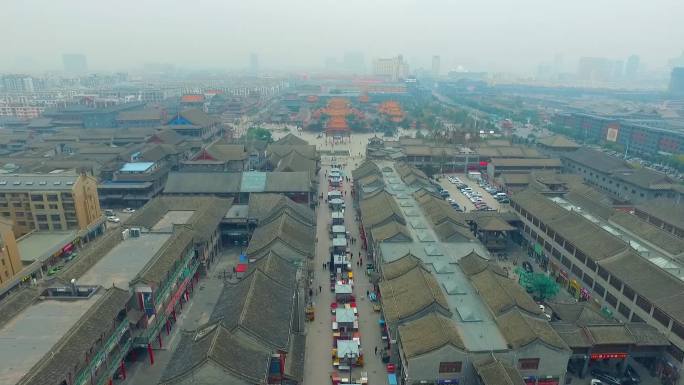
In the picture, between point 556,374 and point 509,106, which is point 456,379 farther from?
point 509,106

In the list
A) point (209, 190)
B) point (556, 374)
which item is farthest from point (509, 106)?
point (556, 374)

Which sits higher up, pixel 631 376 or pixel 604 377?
pixel 604 377

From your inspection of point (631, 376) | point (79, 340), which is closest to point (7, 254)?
point (79, 340)

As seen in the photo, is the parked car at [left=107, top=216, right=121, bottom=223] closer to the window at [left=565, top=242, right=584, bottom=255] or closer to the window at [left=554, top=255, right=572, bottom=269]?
the window at [left=554, top=255, right=572, bottom=269]

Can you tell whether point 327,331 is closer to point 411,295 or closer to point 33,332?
point 411,295

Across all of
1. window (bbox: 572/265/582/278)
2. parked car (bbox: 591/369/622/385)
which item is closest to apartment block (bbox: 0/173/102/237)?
parked car (bbox: 591/369/622/385)

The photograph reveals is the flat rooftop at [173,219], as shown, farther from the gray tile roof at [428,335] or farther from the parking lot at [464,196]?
the parking lot at [464,196]
